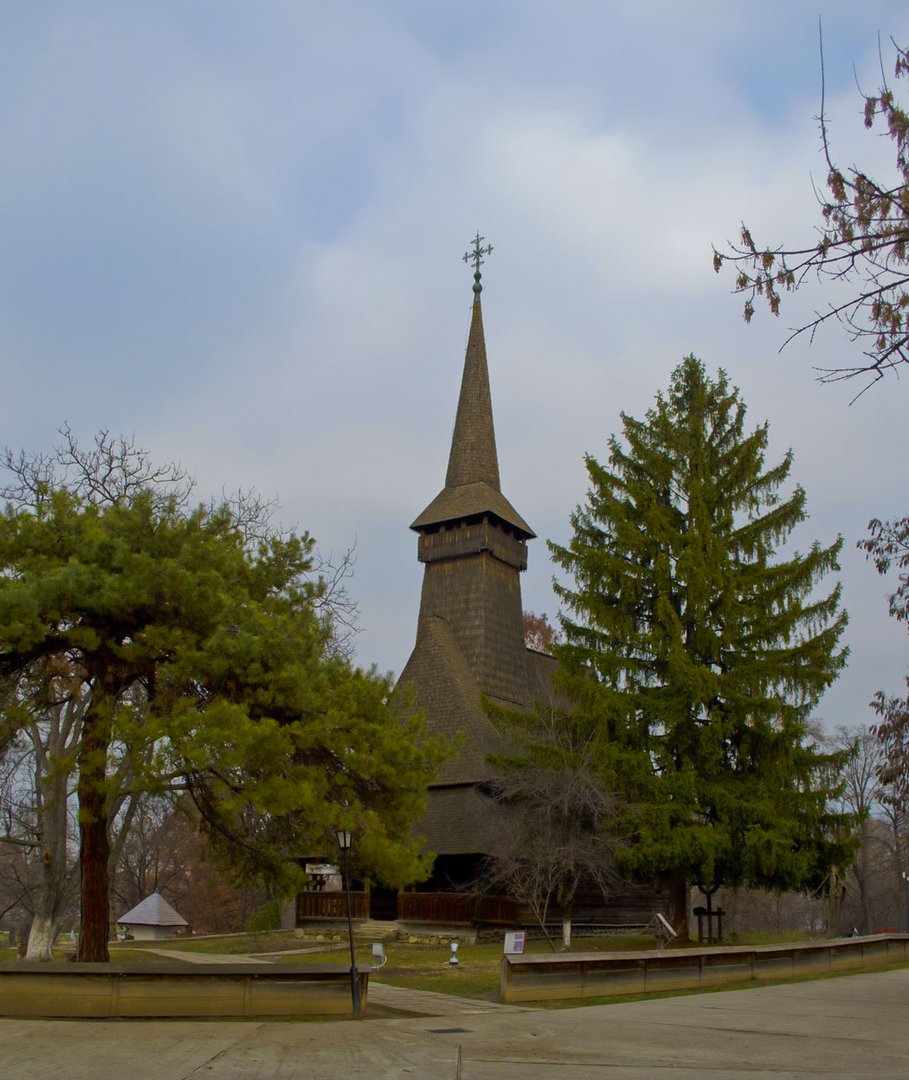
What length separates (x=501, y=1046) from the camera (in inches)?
389

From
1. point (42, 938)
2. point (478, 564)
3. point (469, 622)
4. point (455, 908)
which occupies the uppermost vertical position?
point (478, 564)

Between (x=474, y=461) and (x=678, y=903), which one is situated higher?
(x=474, y=461)

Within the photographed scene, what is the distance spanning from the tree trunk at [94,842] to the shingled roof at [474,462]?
2071 centimetres

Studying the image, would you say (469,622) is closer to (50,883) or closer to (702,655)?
(702,655)

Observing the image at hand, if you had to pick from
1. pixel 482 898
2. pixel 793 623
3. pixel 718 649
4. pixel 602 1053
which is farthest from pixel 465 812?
pixel 602 1053

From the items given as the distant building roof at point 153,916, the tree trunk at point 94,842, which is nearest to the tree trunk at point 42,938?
the tree trunk at point 94,842

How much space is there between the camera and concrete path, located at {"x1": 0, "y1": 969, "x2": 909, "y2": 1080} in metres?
8.30

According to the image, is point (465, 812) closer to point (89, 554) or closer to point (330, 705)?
point (330, 705)

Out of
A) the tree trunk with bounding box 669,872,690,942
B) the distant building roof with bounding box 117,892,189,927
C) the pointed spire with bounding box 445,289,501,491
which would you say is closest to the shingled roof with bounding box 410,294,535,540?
the pointed spire with bounding box 445,289,501,491

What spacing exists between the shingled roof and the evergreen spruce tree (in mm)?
8360

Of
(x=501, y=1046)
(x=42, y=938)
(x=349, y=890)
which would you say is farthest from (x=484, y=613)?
(x=501, y=1046)

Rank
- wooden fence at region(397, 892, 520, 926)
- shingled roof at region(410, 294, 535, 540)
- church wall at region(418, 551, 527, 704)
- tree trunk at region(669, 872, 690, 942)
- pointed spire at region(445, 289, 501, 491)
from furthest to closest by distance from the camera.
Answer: pointed spire at region(445, 289, 501, 491)
shingled roof at region(410, 294, 535, 540)
church wall at region(418, 551, 527, 704)
wooden fence at region(397, 892, 520, 926)
tree trunk at region(669, 872, 690, 942)

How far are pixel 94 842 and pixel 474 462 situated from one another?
2397 centimetres

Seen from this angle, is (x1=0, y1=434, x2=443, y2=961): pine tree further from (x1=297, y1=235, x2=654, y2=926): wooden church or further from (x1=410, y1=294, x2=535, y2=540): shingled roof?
(x1=410, y1=294, x2=535, y2=540): shingled roof
